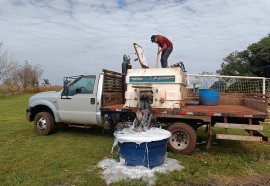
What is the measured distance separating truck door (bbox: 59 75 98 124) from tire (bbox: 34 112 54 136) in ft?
1.48

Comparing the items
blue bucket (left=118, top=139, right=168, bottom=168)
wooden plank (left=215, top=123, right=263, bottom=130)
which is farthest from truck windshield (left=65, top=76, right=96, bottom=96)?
wooden plank (left=215, top=123, right=263, bottom=130)

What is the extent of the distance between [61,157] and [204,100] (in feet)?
13.9

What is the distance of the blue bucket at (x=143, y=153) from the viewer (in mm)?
5414

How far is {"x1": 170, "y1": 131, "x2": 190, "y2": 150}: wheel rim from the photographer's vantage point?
256 inches

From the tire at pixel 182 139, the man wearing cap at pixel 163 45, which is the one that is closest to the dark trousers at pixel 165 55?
the man wearing cap at pixel 163 45

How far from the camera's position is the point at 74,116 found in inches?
320

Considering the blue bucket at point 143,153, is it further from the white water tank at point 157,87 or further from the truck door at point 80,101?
the truck door at point 80,101

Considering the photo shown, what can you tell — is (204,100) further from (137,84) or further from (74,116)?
(74,116)

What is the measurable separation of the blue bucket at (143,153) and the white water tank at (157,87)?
57.3 inches

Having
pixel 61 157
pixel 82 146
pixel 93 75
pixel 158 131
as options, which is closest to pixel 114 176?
pixel 158 131

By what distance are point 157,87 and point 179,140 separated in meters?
1.41

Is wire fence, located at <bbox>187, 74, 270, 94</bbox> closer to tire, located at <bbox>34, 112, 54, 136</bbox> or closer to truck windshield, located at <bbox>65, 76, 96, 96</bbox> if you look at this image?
truck windshield, located at <bbox>65, 76, 96, 96</bbox>

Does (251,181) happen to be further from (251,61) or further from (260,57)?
(251,61)

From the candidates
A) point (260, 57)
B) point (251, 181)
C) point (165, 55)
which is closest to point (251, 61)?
point (260, 57)
